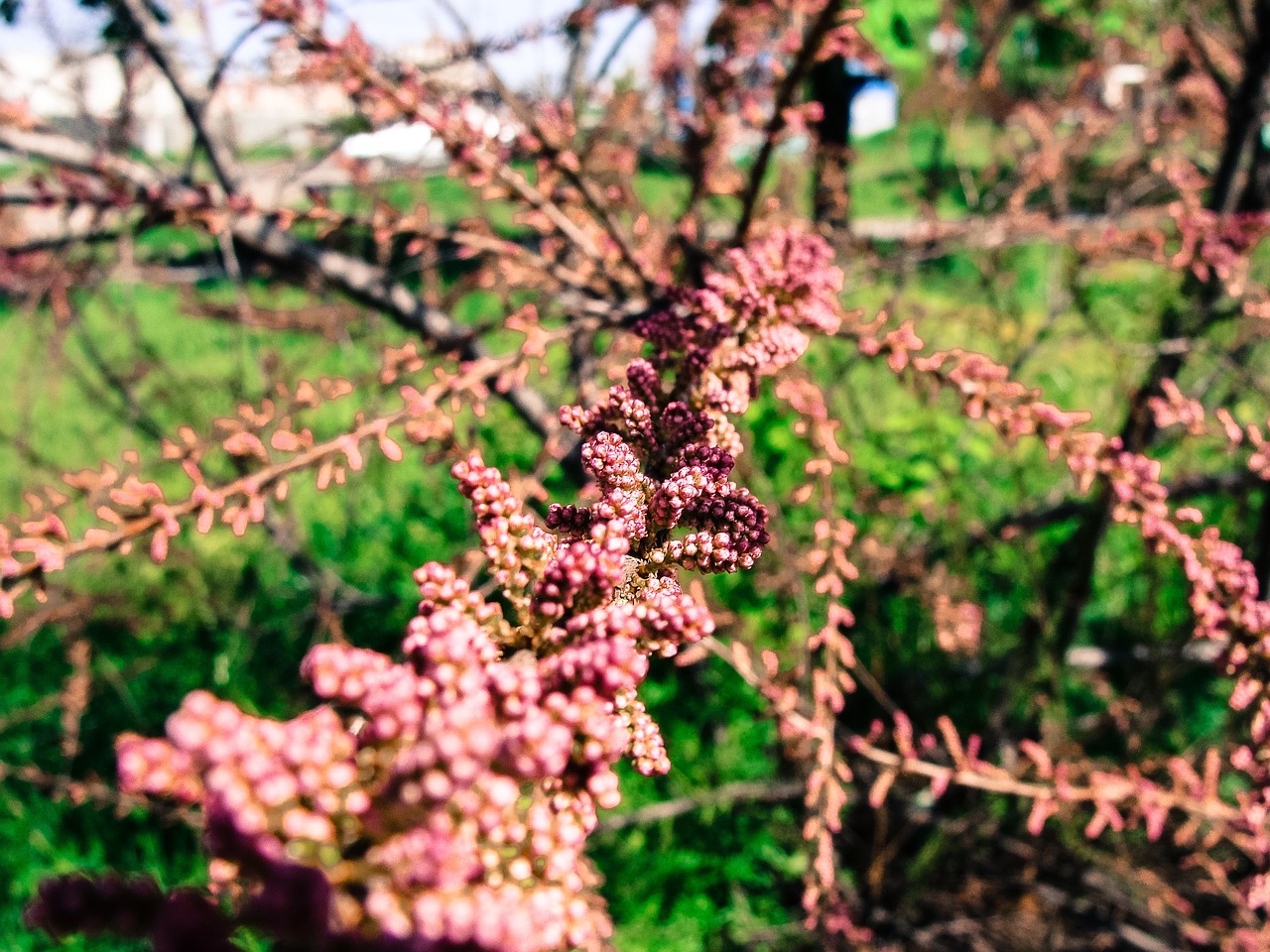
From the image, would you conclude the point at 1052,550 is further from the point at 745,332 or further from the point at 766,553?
the point at 745,332

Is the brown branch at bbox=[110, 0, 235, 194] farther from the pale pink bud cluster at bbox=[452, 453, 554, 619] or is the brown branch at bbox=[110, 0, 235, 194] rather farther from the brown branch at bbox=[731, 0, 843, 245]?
the pale pink bud cluster at bbox=[452, 453, 554, 619]

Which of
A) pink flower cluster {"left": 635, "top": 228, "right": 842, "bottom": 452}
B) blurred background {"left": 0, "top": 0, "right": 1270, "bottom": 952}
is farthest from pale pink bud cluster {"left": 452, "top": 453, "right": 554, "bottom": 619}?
blurred background {"left": 0, "top": 0, "right": 1270, "bottom": 952}

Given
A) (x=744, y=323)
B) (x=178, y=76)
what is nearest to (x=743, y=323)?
(x=744, y=323)

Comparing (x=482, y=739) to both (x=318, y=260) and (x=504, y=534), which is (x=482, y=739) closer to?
(x=504, y=534)

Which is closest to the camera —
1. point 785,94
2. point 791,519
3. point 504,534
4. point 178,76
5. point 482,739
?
point 482,739

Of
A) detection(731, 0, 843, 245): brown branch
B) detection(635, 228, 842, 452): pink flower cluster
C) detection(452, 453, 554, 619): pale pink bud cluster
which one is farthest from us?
detection(731, 0, 843, 245): brown branch

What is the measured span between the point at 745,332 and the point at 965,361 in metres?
0.36

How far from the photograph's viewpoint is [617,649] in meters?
0.56

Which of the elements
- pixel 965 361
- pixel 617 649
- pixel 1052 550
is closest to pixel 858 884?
pixel 1052 550

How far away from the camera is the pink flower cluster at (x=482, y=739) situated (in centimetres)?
46

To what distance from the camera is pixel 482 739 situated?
1.52ft

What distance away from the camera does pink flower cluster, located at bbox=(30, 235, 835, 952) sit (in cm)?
46

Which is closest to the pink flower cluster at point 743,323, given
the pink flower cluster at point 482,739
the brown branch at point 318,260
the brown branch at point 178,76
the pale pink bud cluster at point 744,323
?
the pale pink bud cluster at point 744,323

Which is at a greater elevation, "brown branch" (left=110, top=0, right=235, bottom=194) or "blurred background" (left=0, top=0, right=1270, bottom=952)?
"brown branch" (left=110, top=0, right=235, bottom=194)
